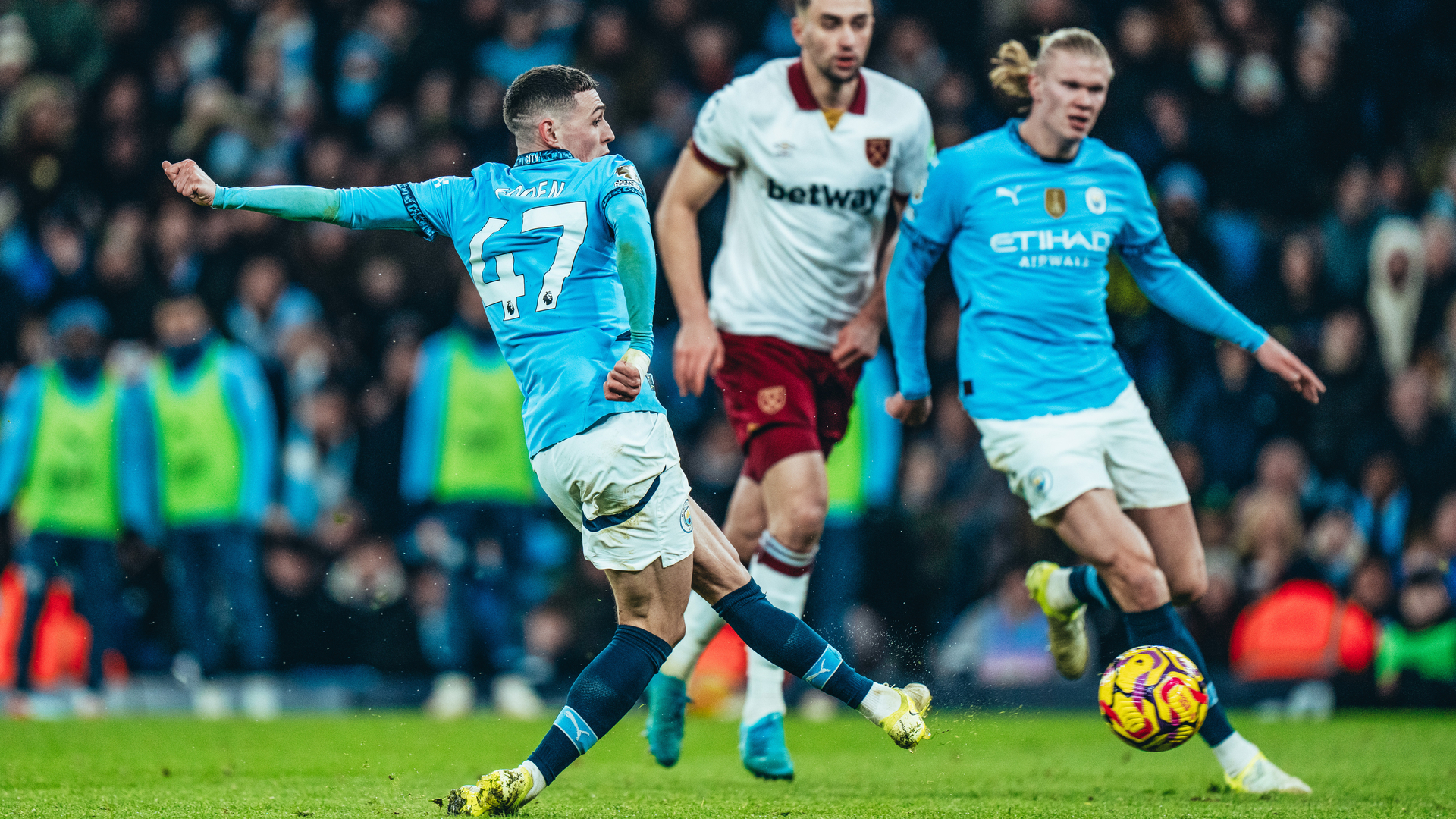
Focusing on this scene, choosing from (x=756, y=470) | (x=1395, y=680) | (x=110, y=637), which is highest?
(x=756, y=470)

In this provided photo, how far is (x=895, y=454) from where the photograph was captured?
10.5 meters

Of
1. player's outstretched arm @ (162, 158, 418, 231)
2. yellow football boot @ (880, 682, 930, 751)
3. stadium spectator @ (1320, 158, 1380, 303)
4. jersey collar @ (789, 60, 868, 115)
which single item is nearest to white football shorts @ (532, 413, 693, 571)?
yellow football boot @ (880, 682, 930, 751)

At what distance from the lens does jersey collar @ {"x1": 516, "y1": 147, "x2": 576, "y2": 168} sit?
524 centimetres

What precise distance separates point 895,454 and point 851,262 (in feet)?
12.1

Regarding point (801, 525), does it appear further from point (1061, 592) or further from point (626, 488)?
point (626, 488)

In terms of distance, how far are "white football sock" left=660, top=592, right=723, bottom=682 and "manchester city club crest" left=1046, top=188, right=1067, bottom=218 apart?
2.09 metres

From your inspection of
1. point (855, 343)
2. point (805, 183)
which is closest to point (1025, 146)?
point (805, 183)

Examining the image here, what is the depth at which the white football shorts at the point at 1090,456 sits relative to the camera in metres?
6.29

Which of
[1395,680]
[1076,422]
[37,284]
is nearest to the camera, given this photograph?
[1076,422]

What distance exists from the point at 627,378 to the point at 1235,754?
2.87 metres

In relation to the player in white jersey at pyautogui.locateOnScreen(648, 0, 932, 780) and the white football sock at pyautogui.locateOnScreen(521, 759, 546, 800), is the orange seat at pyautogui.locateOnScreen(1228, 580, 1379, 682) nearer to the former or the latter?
the player in white jersey at pyautogui.locateOnScreen(648, 0, 932, 780)

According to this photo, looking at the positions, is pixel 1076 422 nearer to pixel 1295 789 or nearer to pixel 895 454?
pixel 1295 789

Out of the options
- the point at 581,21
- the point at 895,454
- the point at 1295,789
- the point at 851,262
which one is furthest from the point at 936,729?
the point at 581,21

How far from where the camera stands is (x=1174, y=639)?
6.18m
